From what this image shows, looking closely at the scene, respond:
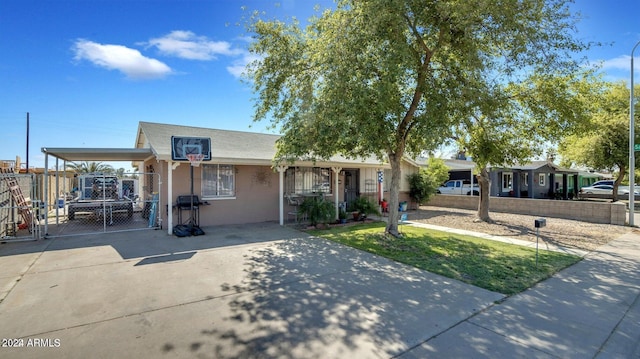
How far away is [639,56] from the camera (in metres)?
12.2

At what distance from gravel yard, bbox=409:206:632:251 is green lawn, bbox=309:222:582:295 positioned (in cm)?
187

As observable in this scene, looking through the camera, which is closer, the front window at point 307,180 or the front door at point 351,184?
the front window at point 307,180

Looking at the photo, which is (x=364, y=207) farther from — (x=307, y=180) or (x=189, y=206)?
(x=189, y=206)

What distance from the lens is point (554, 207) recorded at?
48.4ft

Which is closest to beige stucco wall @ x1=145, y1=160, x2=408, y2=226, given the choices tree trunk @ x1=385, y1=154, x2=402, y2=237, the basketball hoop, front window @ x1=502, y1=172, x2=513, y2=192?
the basketball hoop

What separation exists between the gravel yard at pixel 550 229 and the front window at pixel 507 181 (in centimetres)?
1031

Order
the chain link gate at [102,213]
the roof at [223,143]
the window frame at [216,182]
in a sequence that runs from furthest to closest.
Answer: the window frame at [216,182] < the roof at [223,143] < the chain link gate at [102,213]

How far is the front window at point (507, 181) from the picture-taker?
23531 millimetres

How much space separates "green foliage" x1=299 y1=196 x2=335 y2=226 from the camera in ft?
35.4

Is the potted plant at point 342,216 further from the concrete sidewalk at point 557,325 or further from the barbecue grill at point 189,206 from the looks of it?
the concrete sidewalk at point 557,325

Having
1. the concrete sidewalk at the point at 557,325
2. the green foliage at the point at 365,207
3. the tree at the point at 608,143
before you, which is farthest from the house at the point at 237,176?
the tree at the point at 608,143

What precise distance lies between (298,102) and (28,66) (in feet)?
39.6

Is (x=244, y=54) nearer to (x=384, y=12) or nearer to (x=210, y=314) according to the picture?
(x=384, y=12)

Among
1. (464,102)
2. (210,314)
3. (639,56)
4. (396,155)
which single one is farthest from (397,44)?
(639,56)
